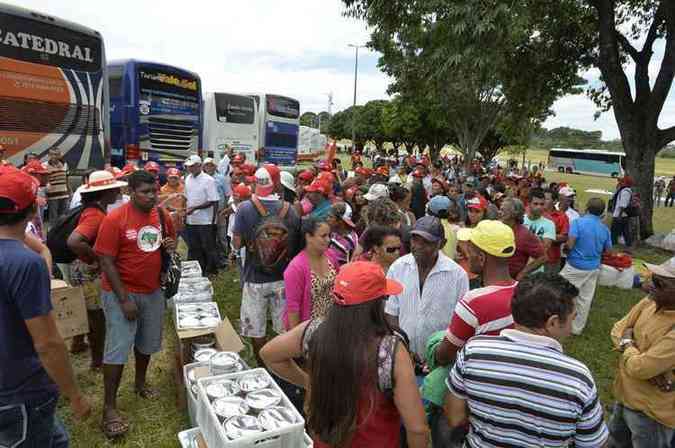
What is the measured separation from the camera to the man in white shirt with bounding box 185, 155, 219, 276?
266 inches

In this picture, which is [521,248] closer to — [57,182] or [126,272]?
[126,272]

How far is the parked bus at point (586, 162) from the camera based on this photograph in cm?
4956

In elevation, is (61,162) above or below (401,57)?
below

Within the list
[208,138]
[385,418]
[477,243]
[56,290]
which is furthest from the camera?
[208,138]

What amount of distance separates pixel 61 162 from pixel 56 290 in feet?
19.9

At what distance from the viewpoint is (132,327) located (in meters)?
Answer: 3.55

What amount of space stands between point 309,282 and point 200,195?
406 cm

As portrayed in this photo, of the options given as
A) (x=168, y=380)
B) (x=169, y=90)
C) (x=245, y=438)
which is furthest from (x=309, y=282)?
(x=169, y=90)

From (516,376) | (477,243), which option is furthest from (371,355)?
Answer: (477,243)

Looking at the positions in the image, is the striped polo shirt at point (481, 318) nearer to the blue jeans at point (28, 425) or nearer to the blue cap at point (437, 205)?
the blue jeans at point (28, 425)

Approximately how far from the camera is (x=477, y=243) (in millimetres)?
2486

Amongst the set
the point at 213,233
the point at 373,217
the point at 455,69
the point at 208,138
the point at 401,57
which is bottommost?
the point at 213,233

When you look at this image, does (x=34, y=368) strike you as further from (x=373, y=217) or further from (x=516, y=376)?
(x=373, y=217)

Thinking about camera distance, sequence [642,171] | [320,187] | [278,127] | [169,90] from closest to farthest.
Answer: [320,187], [169,90], [642,171], [278,127]
